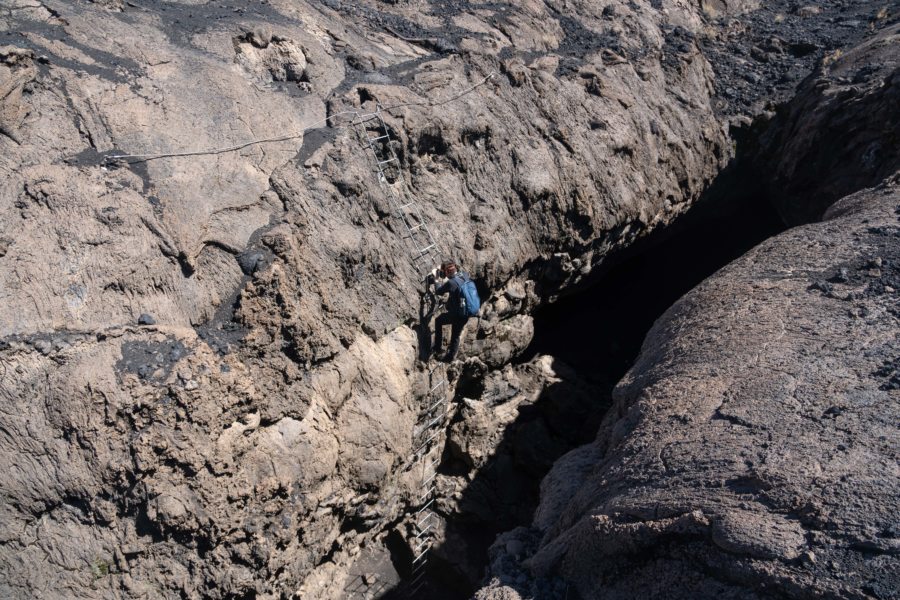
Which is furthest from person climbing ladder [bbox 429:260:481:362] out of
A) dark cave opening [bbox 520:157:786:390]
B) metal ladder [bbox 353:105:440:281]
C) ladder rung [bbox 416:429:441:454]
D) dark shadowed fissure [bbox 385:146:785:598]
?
dark cave opening [bbox 520:157:786:390]

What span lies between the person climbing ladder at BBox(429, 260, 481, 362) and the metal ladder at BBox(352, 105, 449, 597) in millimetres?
200

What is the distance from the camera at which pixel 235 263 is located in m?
5.87

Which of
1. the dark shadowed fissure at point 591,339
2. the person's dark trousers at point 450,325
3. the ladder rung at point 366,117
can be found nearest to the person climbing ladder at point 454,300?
the person's dark trousers at point 450,325

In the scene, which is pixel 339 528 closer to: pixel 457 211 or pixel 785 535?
pixel 457 211

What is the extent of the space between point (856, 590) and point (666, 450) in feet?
4.82

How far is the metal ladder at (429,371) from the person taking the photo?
6.97 meters

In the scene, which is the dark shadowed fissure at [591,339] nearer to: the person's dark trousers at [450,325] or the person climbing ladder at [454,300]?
the person's dark trousers at [450,325]

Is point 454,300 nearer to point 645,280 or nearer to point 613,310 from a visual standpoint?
point 613,310

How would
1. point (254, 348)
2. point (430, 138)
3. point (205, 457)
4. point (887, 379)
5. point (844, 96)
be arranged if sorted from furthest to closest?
point (844, 96), point (430, 138), point (254, 348), point (205, 457), point (887, 379)

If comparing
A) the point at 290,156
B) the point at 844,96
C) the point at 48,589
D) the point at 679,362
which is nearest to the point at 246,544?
the point at 48,589

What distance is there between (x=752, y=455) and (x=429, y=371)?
3704 mm

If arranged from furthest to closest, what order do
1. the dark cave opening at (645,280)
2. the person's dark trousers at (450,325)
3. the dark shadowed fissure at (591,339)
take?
1. the dark cave opening at (645,280)
2. the dark shadowed fissure at (591,339)
3. the person's dark trousers at (450,325)

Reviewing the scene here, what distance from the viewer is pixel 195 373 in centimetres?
541

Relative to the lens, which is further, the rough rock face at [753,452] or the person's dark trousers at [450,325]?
the person's dark trousers at [450,325]
